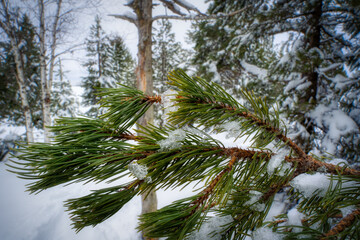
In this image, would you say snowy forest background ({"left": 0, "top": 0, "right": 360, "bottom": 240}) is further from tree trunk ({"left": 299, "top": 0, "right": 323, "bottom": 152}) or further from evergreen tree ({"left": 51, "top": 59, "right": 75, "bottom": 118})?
evergreen tree ({"left": 51, "top": 59, "right": 75, "bottom": 118})

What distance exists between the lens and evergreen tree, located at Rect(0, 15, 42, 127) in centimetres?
1016

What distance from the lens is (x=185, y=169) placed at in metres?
0.54

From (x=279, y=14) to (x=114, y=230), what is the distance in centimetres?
686

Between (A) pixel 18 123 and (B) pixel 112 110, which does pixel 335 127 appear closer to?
(B) pixel 112 110

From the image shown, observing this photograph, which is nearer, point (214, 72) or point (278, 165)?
point (278, 165)

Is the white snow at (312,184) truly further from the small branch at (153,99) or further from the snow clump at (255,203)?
the small branch at (153,99)

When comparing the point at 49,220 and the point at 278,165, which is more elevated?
the point at 278,165

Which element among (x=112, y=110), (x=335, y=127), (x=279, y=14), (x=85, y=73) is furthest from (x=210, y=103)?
(x=85, y=73)

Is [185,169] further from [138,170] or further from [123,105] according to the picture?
[123,105]

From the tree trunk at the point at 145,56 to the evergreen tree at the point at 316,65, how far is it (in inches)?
92.0

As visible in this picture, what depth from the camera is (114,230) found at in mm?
4129

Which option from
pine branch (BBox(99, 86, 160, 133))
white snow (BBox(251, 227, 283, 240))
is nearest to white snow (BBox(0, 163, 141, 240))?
white snow (BBox(251, 227, 283, 240))

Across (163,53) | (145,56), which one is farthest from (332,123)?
(163,53)

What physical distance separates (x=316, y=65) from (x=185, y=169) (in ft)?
12.3
